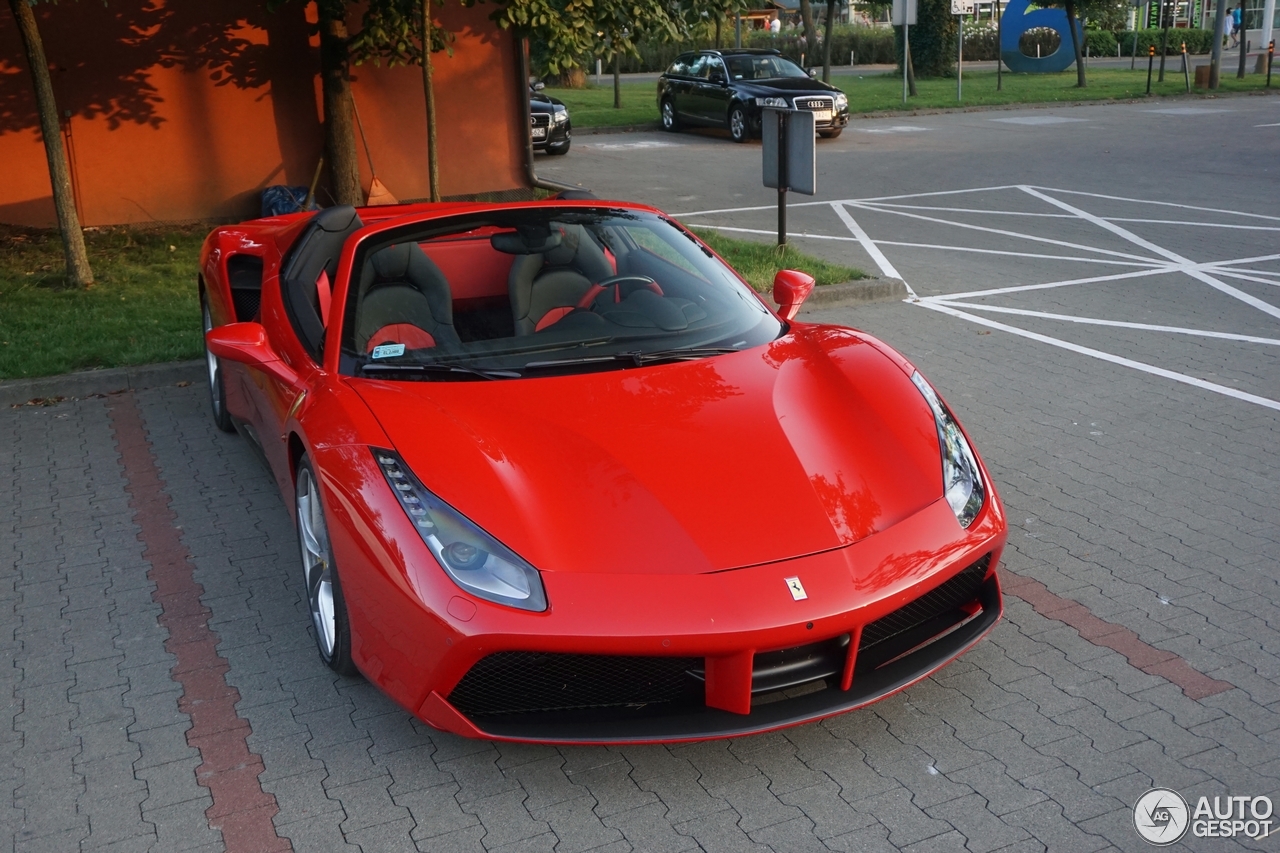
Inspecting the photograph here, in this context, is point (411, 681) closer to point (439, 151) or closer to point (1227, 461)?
point (1227, 461)

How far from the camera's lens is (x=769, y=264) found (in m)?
9.95

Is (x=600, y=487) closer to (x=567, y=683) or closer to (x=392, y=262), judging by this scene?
(x=567, y=683)

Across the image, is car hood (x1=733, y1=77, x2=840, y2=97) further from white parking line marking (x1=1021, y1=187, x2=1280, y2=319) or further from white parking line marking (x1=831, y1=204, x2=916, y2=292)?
white parking line marking (x1=831, y1=204, x2=916, y2=292)

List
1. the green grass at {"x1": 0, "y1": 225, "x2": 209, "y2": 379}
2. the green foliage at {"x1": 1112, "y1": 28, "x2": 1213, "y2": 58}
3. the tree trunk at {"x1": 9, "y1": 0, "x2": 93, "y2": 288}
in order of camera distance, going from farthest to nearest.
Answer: the green foliage at {"x1": 1112, "y1": 28, "x2": 1213, "y2": 58}
the tree trunk at {"x1": 9, "y1": 0, "x2": 93, "y2": 288}
the green grass at {"x1": 0, "y1": 225, "x2": 209, "y2": 379}

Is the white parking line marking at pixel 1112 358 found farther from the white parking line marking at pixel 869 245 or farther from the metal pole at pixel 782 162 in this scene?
the metal pole at pixel 782 162

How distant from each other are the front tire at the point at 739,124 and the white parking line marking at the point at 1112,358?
13.3m

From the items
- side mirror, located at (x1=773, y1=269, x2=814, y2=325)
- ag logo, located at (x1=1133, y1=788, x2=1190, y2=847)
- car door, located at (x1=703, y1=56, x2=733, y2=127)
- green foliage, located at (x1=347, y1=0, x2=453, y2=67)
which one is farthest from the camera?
car door, located at (x1=703, y1=56, x2=733, y2=127)

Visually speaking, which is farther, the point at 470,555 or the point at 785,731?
the point at 785,731

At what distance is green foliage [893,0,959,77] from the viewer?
36.1 m

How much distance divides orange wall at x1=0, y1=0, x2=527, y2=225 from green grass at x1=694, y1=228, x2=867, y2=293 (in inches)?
169

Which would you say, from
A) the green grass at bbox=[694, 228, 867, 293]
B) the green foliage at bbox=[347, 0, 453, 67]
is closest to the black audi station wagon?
the green foliage at bbox=[347, 0, 453, 67]

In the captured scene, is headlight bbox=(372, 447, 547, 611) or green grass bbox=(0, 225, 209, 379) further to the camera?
green grass bbox=(0, 225, 209, 379)

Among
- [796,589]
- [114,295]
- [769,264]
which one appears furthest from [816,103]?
[796,589]

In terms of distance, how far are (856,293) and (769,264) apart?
0.88 meters
